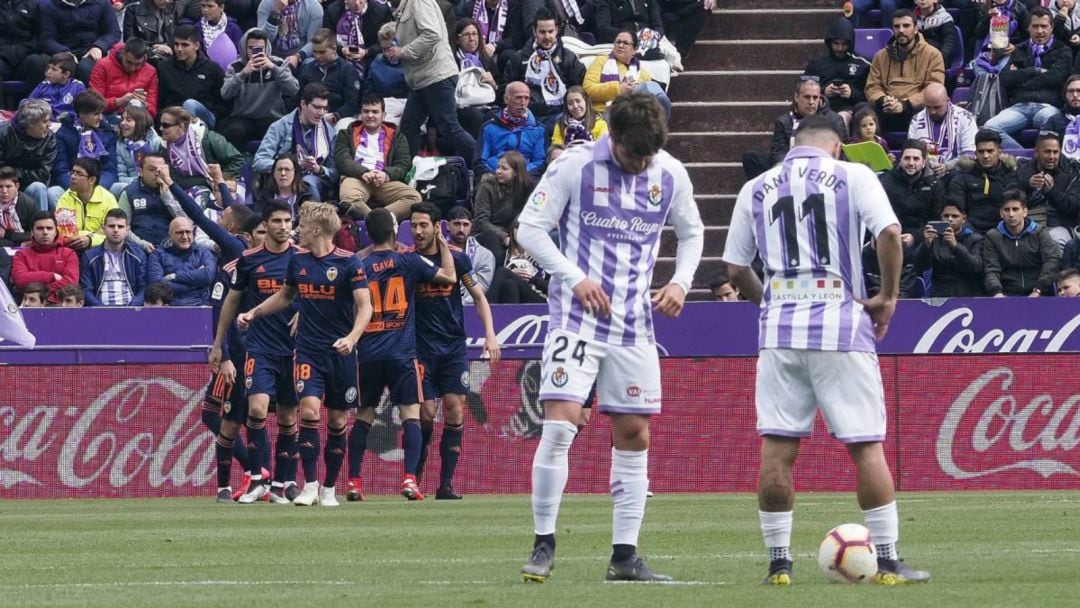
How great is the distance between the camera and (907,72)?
72.0ft

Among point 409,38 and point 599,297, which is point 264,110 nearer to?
point 409,38

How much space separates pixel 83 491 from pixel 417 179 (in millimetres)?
5410

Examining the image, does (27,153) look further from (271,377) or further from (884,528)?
(884,528)

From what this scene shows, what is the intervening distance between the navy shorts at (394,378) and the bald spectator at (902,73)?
817cm

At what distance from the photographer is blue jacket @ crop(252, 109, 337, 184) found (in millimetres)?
21125

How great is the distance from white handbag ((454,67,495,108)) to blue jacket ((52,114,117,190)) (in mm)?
3953

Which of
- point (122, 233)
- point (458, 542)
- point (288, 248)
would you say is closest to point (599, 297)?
point (458, 542)

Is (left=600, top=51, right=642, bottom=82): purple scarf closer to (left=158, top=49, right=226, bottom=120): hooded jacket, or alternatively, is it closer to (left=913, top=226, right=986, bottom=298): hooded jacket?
(left=913, top=226, right=986, bottom=298): hooded jacket

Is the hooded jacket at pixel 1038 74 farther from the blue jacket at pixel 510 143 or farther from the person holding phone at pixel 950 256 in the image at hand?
the blue jacket at pixel 510 143

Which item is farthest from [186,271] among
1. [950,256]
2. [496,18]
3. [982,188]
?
[982,188]

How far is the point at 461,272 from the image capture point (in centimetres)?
1619

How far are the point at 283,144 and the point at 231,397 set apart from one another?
5.93m

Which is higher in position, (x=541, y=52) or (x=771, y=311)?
(x=541, y=52)

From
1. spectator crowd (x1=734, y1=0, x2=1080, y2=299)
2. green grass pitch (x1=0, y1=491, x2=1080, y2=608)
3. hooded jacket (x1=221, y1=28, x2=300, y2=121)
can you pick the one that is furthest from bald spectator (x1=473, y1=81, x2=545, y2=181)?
green grass pitch (x1=0, y1=491, x2=1080, y2=608)
